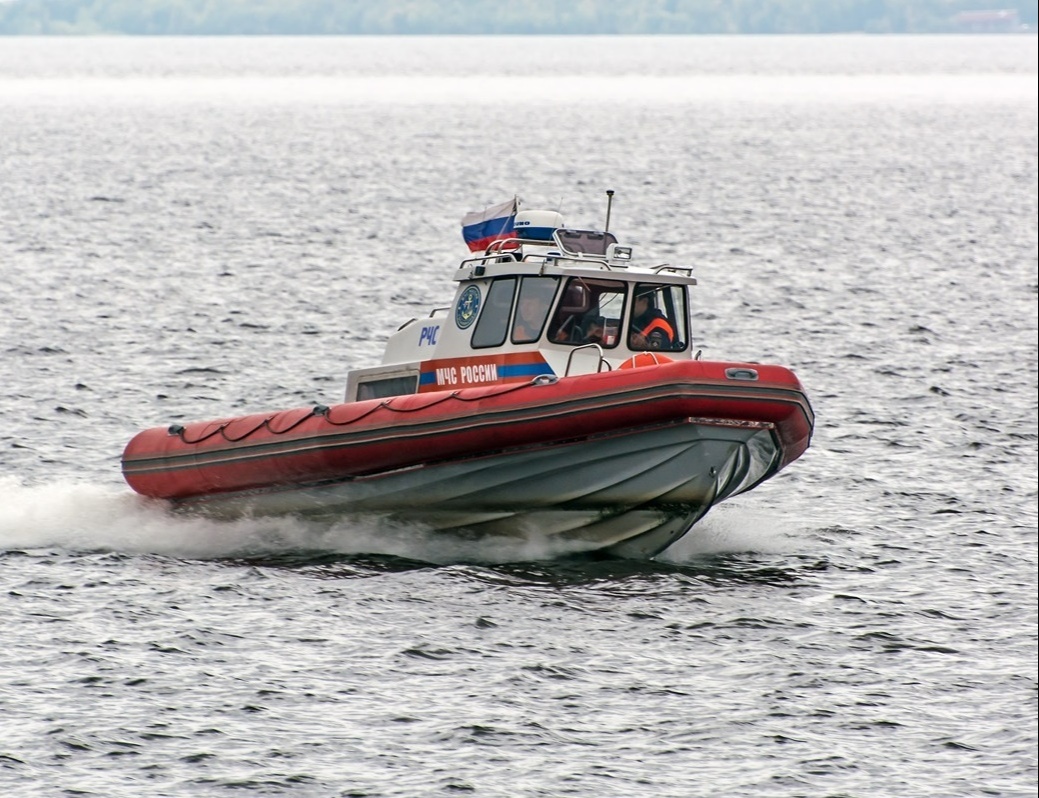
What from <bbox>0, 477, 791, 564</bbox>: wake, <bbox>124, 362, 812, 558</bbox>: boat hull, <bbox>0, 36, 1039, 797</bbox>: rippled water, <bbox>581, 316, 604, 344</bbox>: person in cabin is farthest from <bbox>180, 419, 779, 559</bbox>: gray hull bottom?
<bbox>581, 316, 604, 344</bbox>: person in cabin

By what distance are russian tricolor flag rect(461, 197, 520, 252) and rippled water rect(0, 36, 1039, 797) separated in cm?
319

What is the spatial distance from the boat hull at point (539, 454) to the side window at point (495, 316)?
43.2 inches

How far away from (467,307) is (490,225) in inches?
44.4

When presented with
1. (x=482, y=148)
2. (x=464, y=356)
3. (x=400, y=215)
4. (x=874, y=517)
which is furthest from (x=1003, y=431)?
(x=482, y=148)

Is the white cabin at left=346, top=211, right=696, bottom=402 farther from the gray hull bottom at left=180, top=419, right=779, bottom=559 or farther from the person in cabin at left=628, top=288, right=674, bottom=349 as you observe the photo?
the gray hull bottom at left=180, top=419, right=779, bottom=559

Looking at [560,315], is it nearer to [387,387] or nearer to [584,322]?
[584,322]

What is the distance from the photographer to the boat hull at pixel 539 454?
1345 cm

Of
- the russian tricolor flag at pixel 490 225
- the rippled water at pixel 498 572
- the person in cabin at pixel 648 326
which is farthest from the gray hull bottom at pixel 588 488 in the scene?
the russian tricolor flag at pixel 490 225

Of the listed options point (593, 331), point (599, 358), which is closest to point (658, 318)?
point (593, 331)

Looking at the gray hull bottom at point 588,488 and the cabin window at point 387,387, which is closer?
the gray hull bottom at point 588,488

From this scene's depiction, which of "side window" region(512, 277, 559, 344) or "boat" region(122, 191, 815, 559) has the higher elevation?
"side window" region(512, 277, 559, 344)

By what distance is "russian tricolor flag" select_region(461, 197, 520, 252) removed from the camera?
15.8 metres

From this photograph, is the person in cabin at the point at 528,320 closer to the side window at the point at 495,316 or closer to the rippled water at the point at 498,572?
the side window at the point at 495,316

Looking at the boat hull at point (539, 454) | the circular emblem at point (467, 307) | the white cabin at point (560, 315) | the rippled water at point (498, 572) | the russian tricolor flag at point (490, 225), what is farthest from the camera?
the russian tricolor flag at point (490, 225)
